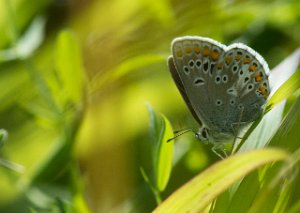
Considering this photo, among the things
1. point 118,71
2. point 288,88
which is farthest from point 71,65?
point 288,88

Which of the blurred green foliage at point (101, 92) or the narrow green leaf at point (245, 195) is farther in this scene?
the blurred green foliage at point (101, 92)

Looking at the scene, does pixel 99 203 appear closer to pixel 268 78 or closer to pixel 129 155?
pixel 129 155

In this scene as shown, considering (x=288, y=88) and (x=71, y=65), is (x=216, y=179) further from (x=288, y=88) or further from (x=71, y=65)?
(x=71, y=65)

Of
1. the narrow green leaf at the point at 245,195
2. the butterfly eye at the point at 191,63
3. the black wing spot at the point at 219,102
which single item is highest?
the butterfly eye at the point at 191,63

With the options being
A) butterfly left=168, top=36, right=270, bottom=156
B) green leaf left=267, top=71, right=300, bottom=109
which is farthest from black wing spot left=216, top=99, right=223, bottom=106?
green leaf left=267, top=71, right=300, bottom=109

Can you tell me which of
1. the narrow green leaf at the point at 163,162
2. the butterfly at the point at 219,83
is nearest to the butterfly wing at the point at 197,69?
the butterfly at the point at 219,83

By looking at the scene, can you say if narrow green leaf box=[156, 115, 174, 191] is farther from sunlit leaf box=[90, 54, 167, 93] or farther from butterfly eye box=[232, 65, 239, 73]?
sunlit leaf box=[90, 54, 167, 93]

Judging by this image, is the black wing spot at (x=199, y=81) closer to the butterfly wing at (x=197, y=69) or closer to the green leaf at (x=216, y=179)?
the butterfly wing at (x=197, y=69)
